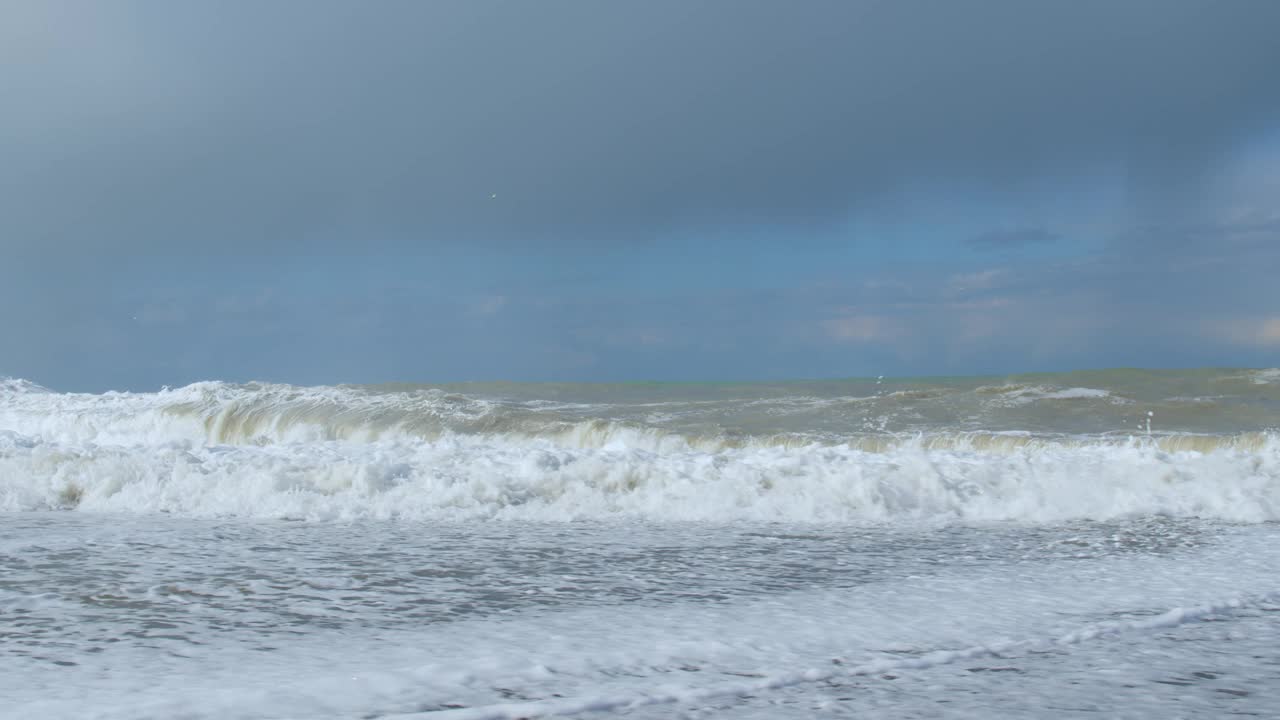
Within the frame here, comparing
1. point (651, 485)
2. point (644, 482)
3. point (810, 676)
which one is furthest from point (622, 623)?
point (644, 482)

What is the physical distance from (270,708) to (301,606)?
4.13 ft

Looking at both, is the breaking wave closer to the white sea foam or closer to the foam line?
the white sea foam

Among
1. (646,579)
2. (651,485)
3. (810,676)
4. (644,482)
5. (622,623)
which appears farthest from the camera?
(644,482)

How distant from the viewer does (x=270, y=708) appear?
2.48 m

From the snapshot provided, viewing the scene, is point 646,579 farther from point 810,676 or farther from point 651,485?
point 651,485

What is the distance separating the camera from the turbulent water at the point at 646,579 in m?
2.65

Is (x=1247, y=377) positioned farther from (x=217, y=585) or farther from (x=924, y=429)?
(x=217, y=585)

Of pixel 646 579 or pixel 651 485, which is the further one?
pixel 651 485

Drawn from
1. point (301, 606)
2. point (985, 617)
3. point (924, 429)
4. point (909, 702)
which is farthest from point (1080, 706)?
point (924, 429)

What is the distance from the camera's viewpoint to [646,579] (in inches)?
168

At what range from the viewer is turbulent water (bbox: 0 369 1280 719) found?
2652 mm

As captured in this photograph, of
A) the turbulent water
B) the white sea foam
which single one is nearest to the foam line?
the turbulent water

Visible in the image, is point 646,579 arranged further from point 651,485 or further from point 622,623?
point 651,485

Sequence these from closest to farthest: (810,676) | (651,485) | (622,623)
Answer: (810,676) → (622,623) → (651,485)
